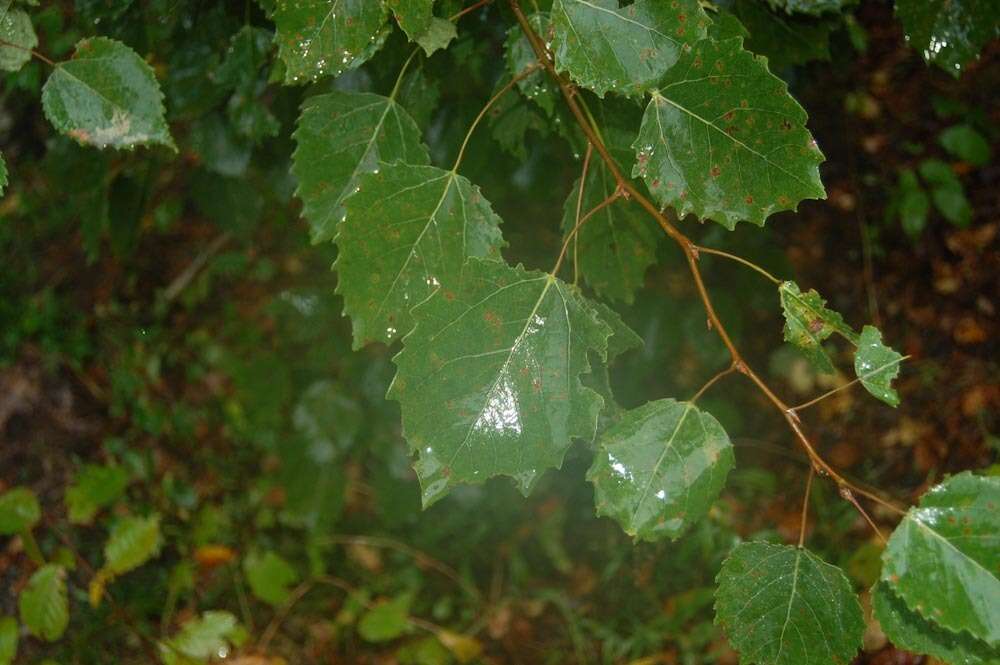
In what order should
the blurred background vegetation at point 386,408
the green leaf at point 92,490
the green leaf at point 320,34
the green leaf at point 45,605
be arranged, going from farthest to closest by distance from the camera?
the green leaf at point 92,490 < the green leaf at point 45,605 < the blurred background vegetation at point 386,408 < the green leaf at point 320,34

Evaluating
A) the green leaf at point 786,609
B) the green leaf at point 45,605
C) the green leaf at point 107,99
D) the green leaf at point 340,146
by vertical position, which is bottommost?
the green leaf at point 45,605

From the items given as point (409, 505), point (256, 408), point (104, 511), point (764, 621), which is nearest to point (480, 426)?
→ point (764, 621)

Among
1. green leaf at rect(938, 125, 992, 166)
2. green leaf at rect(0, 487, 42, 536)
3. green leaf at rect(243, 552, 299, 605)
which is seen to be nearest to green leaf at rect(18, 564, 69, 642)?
green leaf at rect(0, 487, 42, 536)

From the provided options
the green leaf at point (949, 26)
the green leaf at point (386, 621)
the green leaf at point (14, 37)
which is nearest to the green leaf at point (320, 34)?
the green leaf at point (14, 37)

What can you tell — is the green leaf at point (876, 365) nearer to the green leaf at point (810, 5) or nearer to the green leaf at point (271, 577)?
the green leaf at point (810, 5)

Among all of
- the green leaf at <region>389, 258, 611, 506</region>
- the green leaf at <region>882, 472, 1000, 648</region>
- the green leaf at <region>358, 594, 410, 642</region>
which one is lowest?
the green leaf at <region>358, 594, 410, 642</region>

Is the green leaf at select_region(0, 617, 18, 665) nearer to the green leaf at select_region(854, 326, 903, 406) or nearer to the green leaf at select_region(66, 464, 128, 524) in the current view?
the green leaf at select_region(66, 464, 128, 524)

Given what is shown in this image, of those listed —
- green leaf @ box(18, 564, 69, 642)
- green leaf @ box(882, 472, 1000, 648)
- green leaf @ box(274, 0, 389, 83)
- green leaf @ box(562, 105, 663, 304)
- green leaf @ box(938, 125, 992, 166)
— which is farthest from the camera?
green leaf @ box(938, 125, 992, 166)
